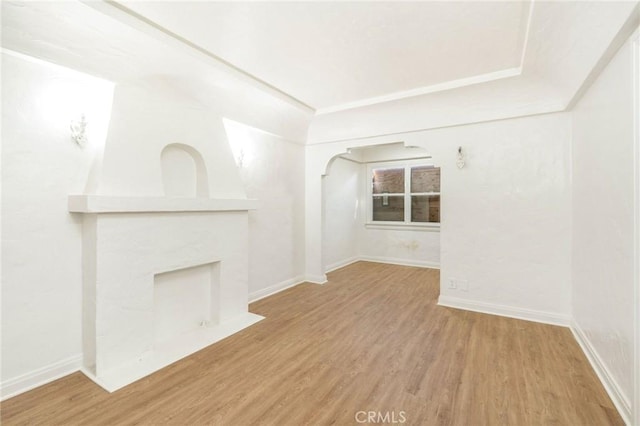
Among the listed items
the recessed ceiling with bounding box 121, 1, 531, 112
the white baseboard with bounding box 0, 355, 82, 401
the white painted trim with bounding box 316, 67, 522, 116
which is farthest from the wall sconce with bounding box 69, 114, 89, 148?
the white painted trim with bounding box 316, 67, 522, 116

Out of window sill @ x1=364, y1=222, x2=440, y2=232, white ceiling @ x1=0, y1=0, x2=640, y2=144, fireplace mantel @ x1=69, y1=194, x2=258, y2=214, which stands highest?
white ceiling @ x1=0, y1=0, x2=640, y2=144

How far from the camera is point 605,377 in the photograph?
1.97 metres

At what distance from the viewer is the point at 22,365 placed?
196 centimetres

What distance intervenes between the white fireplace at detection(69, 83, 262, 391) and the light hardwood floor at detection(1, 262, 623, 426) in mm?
281

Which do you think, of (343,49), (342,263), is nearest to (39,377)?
(343,49)

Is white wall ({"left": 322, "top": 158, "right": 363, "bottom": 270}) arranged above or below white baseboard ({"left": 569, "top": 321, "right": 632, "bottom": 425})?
above

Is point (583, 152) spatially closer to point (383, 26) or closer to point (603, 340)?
point (603, 340)

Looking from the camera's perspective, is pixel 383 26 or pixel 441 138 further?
pixel 441 138

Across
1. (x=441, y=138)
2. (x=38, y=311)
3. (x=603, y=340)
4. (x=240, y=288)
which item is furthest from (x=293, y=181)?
(x=603, y=340)

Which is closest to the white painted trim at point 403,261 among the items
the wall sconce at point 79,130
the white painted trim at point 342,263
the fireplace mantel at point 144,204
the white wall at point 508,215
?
the white painted trim at point 342,263

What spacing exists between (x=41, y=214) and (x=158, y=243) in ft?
2.62

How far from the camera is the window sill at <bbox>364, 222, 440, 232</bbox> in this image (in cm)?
577

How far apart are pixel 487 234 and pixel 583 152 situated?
4.00 ft

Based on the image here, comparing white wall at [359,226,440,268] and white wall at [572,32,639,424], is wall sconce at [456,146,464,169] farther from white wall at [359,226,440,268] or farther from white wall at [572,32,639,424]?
white wall at [359,226,440,268]
